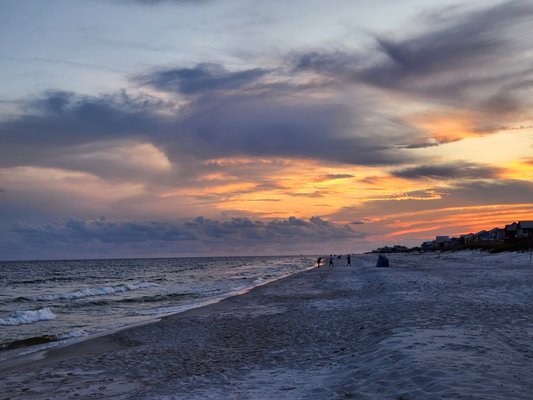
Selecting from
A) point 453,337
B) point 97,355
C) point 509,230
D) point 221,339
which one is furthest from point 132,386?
point 509,230

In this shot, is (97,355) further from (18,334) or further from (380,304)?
(380,304)

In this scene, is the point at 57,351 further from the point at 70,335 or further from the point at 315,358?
the point at 315,358

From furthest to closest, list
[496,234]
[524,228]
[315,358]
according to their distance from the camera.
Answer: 1. [496,234]
2. [524,228]
3. [315,358]

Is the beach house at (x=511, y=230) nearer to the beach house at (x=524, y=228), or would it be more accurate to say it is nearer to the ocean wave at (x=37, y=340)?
the beach house at (x=524, y=228)

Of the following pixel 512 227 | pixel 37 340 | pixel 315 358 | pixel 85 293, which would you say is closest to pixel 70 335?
pixel 37 340

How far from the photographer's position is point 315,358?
12.1 meters

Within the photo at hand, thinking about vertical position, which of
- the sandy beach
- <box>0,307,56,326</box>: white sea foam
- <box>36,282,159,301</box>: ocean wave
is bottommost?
<box>36,282,159,301</box>: ocean wave

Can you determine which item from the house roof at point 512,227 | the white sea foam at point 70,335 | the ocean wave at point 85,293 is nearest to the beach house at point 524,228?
the house roof at point 512,227

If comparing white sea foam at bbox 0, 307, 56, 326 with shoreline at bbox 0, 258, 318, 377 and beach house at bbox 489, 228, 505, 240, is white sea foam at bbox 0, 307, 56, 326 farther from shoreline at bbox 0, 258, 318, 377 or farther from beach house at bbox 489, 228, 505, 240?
beach house at bbox 489, 228, 505, 240

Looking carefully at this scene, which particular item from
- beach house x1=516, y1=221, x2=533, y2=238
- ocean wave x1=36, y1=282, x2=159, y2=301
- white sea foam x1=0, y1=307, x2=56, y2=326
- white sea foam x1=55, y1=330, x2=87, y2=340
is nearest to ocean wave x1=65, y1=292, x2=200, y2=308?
ocean wave x1=36, y1=282, x2=159, y2=301

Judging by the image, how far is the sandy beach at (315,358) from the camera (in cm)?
855

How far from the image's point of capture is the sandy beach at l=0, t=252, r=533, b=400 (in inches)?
336

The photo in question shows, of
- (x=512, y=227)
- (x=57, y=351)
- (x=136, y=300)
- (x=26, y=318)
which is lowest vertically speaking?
(x=136, y=300)

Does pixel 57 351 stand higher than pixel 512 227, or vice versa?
pixel 512 227
